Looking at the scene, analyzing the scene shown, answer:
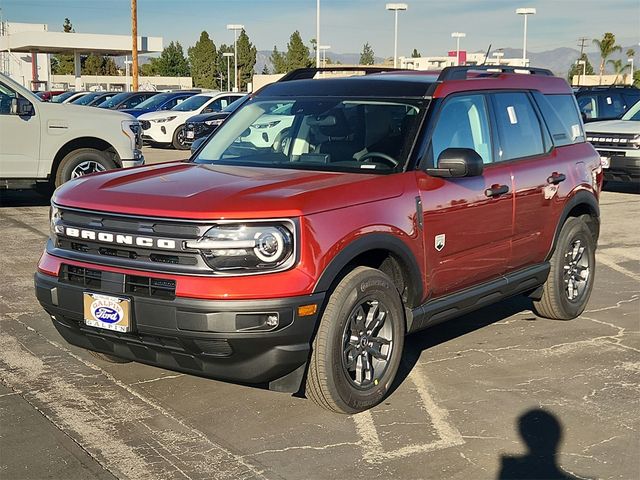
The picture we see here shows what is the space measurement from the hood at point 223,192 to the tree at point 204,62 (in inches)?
3448

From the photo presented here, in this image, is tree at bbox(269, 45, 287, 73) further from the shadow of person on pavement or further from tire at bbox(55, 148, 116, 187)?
the shadow of person on pavement

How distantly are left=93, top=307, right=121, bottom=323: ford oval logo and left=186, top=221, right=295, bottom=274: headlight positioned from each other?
54 centimetres

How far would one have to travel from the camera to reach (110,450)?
4184 mm

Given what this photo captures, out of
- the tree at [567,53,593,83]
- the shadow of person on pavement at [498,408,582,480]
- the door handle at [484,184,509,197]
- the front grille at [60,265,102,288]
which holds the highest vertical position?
the tree at [567,53,593,83]

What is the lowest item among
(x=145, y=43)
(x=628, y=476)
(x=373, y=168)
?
(x=628, y=476)

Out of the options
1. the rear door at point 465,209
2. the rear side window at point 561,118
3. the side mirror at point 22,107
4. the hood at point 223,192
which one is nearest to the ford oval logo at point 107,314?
the hood at point 223,192

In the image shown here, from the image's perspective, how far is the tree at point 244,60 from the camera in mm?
91812

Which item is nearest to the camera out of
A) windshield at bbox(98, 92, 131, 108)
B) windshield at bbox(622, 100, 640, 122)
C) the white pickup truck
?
the white pickup truck

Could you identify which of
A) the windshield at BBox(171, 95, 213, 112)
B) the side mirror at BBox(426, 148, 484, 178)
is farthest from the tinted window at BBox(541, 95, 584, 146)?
the windshield at BBox(171, 95, 213, 112)

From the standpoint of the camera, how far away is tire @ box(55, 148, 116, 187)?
39.1 feet

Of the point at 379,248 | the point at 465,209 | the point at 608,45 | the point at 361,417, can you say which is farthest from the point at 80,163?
the point at 608,45

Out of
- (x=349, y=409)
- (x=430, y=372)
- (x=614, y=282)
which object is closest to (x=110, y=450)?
(x=349, y=409)

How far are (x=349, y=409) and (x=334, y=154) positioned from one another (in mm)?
1608

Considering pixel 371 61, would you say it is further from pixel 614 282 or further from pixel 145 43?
pixel 614 282
